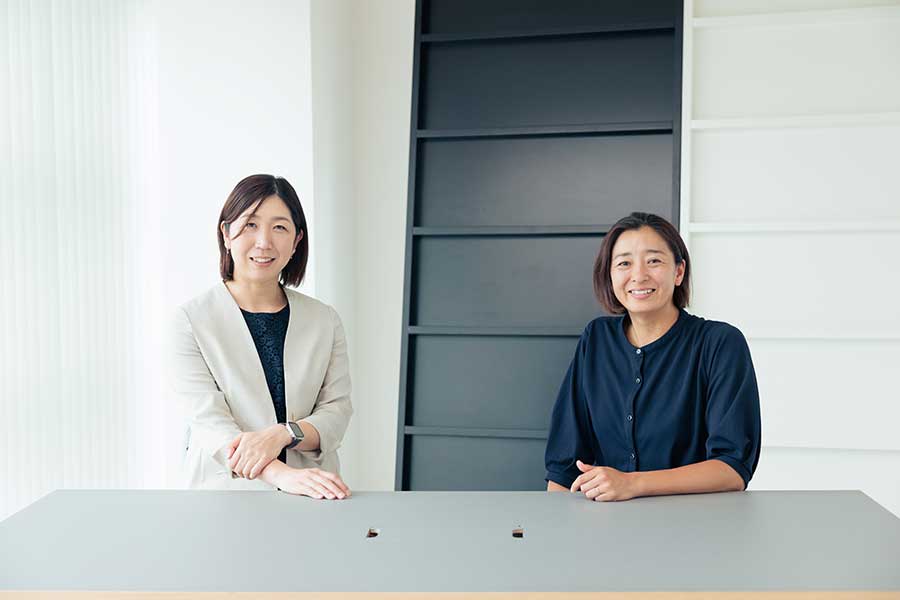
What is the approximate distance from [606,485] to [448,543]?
0.44 metres

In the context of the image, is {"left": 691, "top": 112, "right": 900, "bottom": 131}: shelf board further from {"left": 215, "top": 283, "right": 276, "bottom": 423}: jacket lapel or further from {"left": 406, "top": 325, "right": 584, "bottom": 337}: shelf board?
{"left": 215, "top": 283, "right": 276, "bottom": 423}: jacket lapel

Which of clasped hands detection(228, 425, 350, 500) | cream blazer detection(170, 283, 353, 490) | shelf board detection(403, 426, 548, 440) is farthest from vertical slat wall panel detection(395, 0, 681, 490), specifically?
clasped hands detection(228, 425, 350, 500)

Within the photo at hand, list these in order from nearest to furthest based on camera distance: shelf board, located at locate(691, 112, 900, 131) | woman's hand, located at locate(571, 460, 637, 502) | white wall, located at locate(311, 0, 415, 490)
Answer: woman's hand, located at locate(571, 460, 637, 502) → shelf board, located at locate(691, 112, 900, 131) → white wall, located at locate(311, 0, 415, 490)

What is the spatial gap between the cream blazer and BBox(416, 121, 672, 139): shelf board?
1.49 meters

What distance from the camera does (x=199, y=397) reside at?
2.15m

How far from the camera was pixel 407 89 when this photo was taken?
3828 millimetres

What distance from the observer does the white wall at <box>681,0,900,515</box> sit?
10.6ft

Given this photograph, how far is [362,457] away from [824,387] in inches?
79.4

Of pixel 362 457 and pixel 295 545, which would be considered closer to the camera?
pixel 295 545

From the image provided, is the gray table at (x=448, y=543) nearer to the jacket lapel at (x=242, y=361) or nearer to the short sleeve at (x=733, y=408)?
the short sleeve at (x=733, y=408)

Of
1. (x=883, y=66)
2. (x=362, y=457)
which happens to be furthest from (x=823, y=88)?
(x=362, y=457)

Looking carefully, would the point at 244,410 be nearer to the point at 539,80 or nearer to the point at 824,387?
the point at 539,80

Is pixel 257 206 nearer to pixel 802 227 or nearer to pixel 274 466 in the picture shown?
pixel 274 466

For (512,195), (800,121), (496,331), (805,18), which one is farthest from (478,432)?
(805,18)
